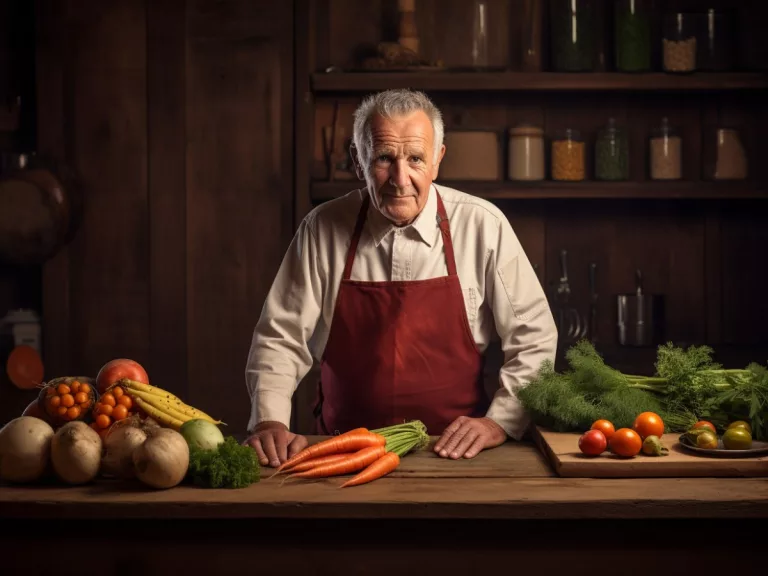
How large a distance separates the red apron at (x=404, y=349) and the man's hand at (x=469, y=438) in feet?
1.25

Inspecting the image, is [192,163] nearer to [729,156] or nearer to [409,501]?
[729,156]

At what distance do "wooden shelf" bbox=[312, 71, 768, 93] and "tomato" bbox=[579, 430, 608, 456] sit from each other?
2.05 m

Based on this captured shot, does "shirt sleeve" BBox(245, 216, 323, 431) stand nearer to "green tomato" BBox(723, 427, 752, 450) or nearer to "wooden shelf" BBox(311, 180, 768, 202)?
"green tomato" BBox(723, 427, 752, 450)

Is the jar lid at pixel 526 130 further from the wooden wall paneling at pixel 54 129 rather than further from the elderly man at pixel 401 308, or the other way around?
the wooden wall paneling at pixel 54 129

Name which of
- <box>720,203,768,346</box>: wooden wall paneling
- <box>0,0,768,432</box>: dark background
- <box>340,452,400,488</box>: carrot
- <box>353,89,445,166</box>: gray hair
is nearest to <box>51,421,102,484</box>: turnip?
<box>340,452,400,488</box>: carrot

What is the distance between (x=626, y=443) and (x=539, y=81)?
210cm

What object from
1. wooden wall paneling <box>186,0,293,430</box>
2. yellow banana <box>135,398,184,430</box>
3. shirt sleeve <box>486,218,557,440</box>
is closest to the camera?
yellow banana <box>135,398,184,430</box>

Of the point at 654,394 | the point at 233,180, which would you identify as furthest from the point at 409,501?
the point at 233,180

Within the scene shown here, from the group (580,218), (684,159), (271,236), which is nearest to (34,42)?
(271,236)

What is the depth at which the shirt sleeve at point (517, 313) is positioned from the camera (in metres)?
2.48

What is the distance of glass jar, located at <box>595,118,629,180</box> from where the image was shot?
381 cm

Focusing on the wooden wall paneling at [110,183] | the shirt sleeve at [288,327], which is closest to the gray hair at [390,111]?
the shirt sleeve at [288,327]

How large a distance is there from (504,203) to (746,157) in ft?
3.12

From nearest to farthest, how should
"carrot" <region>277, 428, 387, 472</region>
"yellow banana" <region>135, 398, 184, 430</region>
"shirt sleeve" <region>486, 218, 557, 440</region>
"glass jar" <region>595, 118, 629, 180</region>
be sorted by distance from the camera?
"carrot" <region>277, 428, 387, 472</region> < "yellow banana" <region>135, 398, 184, 430</region> < "shirt sleeve" <region>486, 218, 557, 440</region> < "glass jar" <region>595, 118, 629, 180</region>
